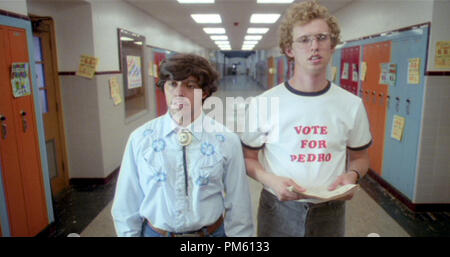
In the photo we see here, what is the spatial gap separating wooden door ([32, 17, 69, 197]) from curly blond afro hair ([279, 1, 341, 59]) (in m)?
3.16

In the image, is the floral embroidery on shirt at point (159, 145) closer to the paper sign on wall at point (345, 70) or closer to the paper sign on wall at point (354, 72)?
the paper sign on wall at point (354, 72)

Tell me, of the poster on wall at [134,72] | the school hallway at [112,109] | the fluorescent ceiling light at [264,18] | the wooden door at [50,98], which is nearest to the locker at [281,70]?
the fluorescent ceiling light at [264,18]

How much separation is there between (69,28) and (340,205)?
3611 millimetres

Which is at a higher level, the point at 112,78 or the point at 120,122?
the point at 112,78

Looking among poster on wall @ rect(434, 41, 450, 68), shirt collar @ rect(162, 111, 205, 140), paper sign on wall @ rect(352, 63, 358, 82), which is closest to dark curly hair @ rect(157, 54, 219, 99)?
shirt collar @ rect(162, 111, 205, 140)

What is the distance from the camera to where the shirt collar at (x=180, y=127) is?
1186 mm

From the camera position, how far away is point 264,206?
1.36 m

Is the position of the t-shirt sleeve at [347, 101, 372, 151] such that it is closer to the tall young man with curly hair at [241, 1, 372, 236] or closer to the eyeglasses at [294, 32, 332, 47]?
the tall young man with curly hair at [241, 1, 372, 236]

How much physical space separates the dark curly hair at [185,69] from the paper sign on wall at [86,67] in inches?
112

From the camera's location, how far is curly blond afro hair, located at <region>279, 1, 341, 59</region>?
3.89 feet

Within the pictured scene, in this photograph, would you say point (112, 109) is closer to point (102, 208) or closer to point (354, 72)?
point (102, 208)

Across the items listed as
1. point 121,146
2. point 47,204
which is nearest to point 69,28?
point 121,146
